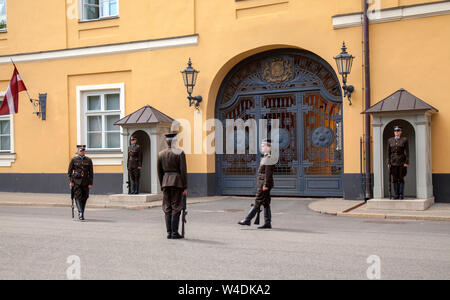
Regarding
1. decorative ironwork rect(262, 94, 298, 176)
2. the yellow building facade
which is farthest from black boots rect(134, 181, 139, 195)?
decorative ironwork rect(262, 94, 298, 176)

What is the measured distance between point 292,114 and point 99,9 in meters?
7.74

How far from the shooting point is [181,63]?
58.9ft

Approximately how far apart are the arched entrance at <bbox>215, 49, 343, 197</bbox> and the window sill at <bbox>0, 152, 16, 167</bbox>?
789 centimetres

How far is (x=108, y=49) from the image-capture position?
744 inches

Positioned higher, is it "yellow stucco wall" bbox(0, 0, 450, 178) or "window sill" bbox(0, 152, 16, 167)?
"yellow stucco wall" bbox(0, 0, 450, 178)

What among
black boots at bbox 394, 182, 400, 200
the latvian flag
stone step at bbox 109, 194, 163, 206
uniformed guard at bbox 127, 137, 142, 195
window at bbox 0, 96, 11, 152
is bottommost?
stone step at bbox 109, 194, 163, 206

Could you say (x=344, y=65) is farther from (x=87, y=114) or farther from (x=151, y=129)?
(x=87, y=114)

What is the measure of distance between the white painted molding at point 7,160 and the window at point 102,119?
120 inches

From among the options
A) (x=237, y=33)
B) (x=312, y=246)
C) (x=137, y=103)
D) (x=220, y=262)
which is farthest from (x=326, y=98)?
(x=220, y=262)

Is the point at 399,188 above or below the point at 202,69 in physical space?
below

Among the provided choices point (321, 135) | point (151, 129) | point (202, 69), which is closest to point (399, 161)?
point (321, 135)

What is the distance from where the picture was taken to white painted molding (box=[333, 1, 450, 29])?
1460 centimetres

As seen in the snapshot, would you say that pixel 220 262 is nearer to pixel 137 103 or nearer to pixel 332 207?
pixel 332 207

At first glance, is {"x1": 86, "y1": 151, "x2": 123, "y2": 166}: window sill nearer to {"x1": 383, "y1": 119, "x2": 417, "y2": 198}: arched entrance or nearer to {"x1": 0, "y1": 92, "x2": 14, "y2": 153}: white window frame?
{"x1": 0, "y1": 92, "x2": 14, "y2": 153}: white window frame
